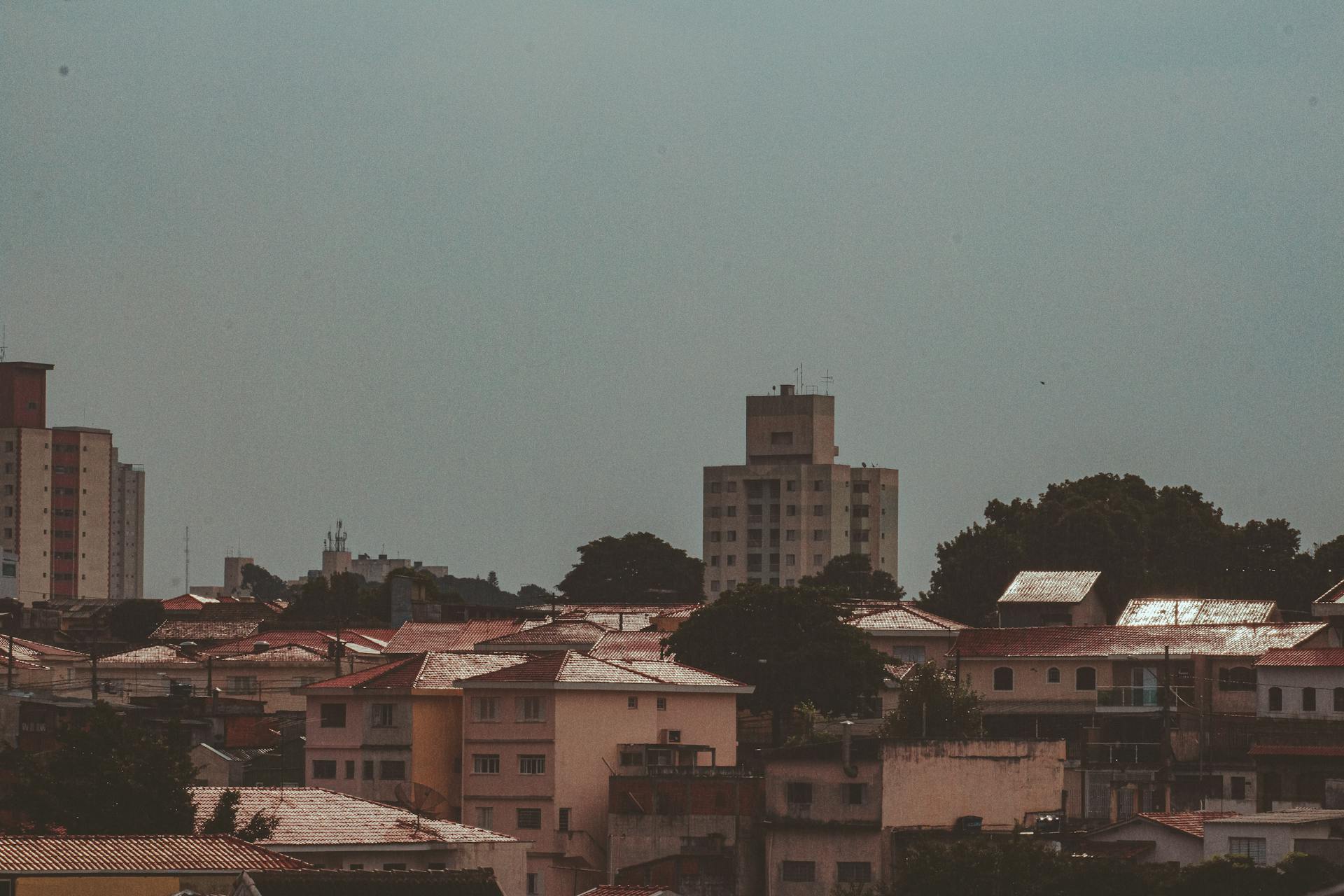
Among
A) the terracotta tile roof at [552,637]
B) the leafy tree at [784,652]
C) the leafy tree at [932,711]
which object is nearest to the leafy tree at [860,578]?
the terracotta tile roof at [552,637]

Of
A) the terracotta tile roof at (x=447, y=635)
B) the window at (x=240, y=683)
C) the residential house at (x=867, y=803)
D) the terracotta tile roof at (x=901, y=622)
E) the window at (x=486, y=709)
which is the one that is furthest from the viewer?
the terracotta tile roof at (x=447, y=635)

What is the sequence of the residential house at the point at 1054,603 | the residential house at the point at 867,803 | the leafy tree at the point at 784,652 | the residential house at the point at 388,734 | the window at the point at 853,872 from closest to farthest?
the window at the point at 853,872, the residential house at the point at 867,803, the residential house at the point at 388,734, the leafy tree at the point at 784,652, the residential house at the point at 1054,603

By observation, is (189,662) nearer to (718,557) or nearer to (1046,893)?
(1046,893)

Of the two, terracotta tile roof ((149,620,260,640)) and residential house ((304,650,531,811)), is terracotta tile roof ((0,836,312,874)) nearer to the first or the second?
residential house ((304,650,531,811))

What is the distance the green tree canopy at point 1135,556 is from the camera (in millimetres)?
101750

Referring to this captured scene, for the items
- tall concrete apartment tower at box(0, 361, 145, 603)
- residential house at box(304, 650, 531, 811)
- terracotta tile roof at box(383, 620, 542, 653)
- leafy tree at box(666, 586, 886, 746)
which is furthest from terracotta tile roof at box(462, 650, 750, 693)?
tall concrete apartment tower at box(0, 361, 145, 603)

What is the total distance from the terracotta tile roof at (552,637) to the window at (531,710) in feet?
62.9

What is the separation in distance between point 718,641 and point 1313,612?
20.2 meters

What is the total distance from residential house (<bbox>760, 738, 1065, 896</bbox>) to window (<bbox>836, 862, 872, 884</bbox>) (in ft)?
0.05

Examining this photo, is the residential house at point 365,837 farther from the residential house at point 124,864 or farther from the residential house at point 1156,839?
the residential house at point 1156,839

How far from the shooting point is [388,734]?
63.2 m

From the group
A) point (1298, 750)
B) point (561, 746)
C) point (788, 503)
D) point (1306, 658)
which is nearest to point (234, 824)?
point (561, 746)

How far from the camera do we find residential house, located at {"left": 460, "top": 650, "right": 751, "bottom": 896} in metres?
59.5

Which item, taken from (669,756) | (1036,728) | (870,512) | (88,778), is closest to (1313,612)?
(1036,728)
